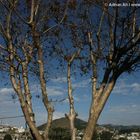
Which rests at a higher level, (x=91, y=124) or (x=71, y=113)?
(x=71, y=113)

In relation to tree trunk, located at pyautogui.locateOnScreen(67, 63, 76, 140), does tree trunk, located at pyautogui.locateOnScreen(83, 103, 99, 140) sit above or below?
below

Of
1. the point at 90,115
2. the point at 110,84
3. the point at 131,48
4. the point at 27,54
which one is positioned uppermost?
the point at 27,54

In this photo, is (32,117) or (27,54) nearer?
(32,117)

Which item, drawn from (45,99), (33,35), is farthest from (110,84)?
(33,35)

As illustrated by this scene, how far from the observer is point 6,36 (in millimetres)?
17234

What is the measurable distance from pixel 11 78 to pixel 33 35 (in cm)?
210

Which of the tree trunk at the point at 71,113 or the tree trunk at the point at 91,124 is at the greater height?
the tree trunk at the point at 71,113

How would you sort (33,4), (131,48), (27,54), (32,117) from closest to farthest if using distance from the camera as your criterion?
(131,48), (32,117), (33,4), (27,54)

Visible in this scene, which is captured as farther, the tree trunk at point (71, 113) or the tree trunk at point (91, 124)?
the tree trunk at point (71, 113)

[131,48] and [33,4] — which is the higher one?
[33,4]

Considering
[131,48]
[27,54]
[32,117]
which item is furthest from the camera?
[27,54]

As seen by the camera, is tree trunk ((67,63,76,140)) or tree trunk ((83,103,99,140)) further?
tree trunk ((67,63,76,140))

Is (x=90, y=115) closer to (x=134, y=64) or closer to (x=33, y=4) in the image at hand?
(x=134, y=64)

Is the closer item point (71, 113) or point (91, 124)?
point (91, 124)
